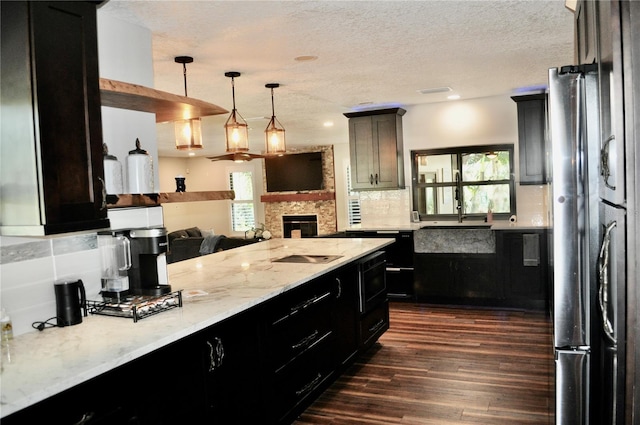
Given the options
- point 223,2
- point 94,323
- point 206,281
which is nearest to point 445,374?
point 206,281

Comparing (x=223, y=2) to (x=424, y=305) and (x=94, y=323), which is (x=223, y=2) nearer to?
(x=94, y=323)

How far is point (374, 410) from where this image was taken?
336 centimetres

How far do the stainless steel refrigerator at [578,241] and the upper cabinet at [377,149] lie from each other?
5031mm

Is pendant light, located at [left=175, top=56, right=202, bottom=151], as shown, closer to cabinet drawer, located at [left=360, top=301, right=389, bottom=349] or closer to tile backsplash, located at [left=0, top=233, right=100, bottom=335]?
tile backsplash, located at [left=0, top=233, right=100, bottom=335]

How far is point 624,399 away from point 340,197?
1129 centimetres

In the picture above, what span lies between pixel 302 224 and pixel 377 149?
20.9ft

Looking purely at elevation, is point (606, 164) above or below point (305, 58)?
below

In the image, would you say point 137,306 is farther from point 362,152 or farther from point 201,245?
point 201,245

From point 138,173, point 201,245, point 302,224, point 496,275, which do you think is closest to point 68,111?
point 138,173

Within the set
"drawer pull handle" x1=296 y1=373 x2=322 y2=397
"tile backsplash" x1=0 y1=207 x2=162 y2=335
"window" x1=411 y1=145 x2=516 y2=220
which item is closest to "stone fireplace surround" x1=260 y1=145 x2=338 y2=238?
"window" x1=411 y1=145 x2=516 y2=220

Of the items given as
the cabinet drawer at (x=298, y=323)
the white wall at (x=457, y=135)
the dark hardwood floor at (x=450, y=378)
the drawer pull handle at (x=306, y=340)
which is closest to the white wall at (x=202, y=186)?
the white wall at (x=457, y=135)

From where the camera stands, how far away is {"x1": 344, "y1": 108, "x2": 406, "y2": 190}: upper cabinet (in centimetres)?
675

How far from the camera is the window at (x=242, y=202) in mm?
A: 13703

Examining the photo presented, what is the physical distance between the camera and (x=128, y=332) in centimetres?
211
